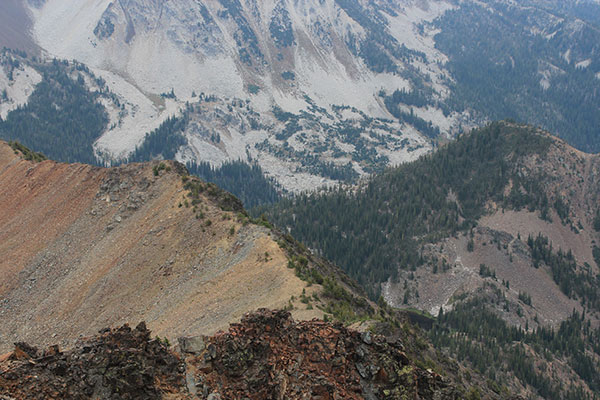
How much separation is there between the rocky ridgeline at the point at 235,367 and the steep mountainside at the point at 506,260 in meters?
90.4

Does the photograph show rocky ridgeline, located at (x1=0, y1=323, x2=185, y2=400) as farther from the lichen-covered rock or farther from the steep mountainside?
the steep mountainside

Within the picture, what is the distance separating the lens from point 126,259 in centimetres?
5859

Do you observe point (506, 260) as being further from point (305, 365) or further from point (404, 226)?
point (305, 365)

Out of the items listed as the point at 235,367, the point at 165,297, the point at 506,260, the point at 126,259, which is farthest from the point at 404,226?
the point at 235,367

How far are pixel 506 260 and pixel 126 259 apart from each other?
137m

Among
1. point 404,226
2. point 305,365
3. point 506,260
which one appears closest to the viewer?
point 305,365

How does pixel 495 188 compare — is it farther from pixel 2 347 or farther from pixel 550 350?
pixel 2 347

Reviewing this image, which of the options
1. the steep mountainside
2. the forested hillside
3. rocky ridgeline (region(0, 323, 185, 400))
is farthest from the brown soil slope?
the forested hillside

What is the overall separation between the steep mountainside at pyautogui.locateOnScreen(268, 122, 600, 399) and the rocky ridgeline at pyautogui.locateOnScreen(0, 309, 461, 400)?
90433mm

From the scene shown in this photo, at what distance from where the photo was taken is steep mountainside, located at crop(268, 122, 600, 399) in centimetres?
12650

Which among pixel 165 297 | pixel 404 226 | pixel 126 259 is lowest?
pixel 404 226

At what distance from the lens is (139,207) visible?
6569cm

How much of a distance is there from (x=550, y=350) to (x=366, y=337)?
11709 cm

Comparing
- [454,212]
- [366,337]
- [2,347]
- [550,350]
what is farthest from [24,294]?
[454,212]
